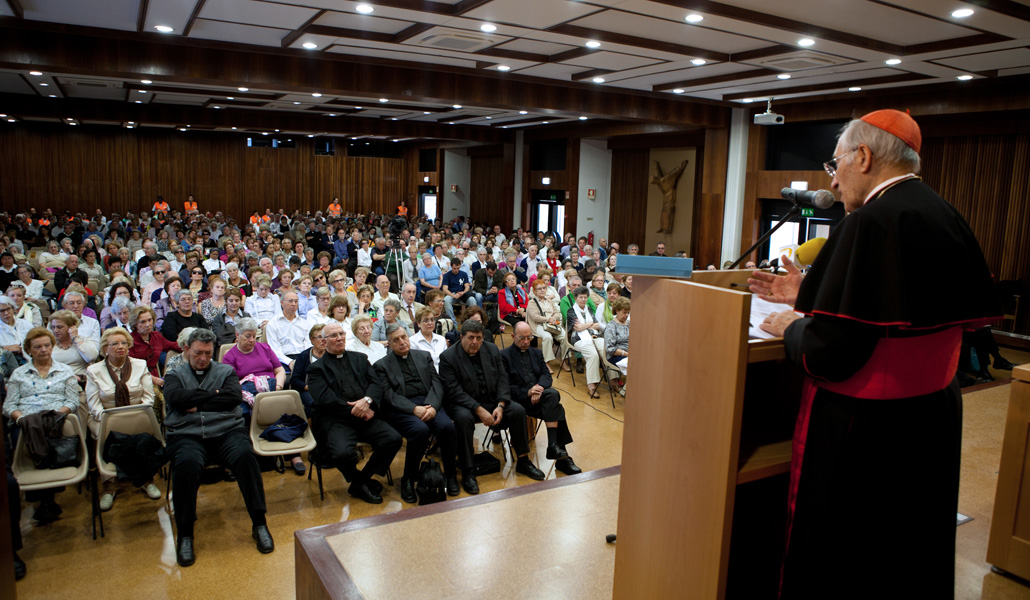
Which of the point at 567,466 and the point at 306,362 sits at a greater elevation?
the point at 306,362

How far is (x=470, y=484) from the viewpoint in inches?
186

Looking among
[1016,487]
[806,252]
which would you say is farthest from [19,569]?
[1016,487]

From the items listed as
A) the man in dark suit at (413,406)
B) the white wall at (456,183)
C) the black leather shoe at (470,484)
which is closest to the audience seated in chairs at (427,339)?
the man in dark suit at (413,406)

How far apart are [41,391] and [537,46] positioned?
218 inches

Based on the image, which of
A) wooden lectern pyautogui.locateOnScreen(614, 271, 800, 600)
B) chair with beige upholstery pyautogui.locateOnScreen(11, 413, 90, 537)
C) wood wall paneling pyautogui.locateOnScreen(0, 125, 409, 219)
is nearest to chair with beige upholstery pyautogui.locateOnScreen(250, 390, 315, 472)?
chair with beige upholstery pyautogui.locateOnScreen(11, 413, 90, 537)

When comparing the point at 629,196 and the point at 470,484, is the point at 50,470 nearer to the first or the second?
Answer: the point at 470,484

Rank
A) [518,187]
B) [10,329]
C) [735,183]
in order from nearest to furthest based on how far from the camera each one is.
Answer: [10,329], [735,183], [518,187]

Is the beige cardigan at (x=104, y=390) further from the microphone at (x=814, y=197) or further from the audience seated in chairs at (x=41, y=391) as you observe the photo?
the microphone at (x=814, y=197)

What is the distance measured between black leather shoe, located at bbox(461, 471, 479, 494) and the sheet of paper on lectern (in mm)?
3175

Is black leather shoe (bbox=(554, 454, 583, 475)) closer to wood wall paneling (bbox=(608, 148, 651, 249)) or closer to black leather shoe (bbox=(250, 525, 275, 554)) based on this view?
black leather shoe (bbox=(250, 525, 275, 554))

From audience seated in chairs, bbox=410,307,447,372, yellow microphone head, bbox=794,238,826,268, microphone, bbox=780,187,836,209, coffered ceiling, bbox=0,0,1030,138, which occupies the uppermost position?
coffered ceiling, bbox=0,0,1030,138

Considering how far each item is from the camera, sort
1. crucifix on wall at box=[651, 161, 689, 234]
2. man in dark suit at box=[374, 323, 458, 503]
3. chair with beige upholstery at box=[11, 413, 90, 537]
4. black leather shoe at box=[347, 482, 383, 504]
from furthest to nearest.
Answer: crucifix on wall at box=[651, 161, 689, 234]
man in dark suit at box=[374, 323, 458, 503]
black leather shoe at box=[347, 482, 383, 504]
chair with beige upholstery at box=[11, 413, 90, 537]

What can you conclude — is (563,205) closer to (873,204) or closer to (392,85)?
(392,85)

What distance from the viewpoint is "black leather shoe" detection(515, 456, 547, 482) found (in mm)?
4984
